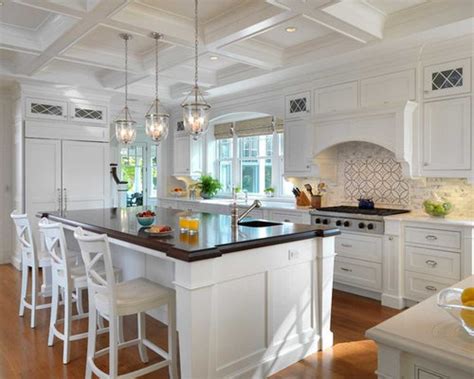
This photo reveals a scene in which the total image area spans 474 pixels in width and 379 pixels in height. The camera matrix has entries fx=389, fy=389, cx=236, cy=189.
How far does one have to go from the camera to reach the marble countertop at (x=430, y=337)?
101 cm

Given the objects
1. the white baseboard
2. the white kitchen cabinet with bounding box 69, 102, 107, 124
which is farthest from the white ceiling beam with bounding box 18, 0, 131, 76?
the white baseboard

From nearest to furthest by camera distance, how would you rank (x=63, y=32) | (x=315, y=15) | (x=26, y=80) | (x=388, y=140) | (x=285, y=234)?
1. (x=285, y=234)
2. (x=315, y=15)
3. (x=63, y=32)
4. (x=388, y=140)
5. (x=26, y=80)

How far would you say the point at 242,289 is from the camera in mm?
2521

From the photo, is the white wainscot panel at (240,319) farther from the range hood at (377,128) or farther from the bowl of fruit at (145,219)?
the range hood at (377,128)

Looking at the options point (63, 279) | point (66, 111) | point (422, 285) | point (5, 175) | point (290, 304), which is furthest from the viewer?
point (5, 175)

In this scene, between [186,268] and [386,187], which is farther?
[386,187]

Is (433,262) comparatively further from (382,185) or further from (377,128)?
(377,128)

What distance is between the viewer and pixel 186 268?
2.17 metres

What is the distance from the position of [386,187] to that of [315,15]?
237 cm

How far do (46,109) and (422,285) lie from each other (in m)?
5.57

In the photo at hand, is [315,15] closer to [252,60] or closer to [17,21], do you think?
[252,60]

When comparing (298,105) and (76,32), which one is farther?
(298,105)

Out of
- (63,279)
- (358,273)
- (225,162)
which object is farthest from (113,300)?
(225,162)

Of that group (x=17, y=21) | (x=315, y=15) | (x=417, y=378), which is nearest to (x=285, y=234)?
(x=417, y=378)
